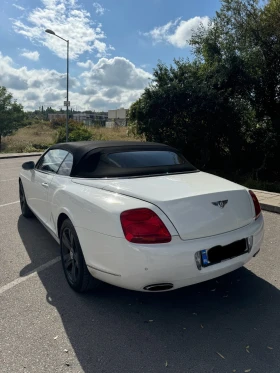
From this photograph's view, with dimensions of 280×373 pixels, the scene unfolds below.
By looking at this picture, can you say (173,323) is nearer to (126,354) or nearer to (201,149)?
(126,354)

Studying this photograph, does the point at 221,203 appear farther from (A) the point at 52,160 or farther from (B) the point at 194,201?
(A) the point at 52,160

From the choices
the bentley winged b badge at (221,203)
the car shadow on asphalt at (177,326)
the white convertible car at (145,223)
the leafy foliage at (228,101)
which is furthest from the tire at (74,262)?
the leafy foliage at (228,101)

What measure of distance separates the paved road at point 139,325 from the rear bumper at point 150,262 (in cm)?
37

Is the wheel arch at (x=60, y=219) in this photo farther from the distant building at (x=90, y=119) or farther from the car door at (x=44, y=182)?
the distant building at (x=90, y=119)

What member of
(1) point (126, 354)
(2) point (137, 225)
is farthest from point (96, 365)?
(2) point (137, 225)

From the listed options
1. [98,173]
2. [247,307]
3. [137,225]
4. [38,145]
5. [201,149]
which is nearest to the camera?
[137,225]

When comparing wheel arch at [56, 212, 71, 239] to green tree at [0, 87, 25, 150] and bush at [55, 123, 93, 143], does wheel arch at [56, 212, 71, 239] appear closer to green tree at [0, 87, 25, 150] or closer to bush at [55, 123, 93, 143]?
bush at [55, 123, 93, 143]

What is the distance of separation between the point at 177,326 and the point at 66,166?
217cm

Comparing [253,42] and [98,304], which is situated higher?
[253,42]

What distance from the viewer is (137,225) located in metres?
2.44

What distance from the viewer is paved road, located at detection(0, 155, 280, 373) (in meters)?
2.15

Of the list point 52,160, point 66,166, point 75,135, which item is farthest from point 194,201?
point 75,135

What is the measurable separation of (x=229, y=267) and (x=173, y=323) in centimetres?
68

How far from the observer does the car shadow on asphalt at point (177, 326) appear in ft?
7.07
